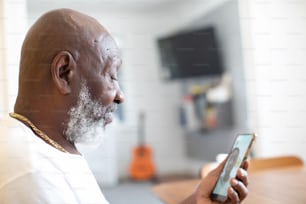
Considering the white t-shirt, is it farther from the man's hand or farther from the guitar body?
the guitar body

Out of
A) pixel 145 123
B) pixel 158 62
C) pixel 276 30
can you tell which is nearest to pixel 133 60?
pixel 158 62

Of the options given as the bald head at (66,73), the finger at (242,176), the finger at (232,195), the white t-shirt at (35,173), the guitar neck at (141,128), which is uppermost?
the bald head at (66,73)

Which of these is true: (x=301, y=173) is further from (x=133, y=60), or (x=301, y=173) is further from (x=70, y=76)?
(x=133, y=60)

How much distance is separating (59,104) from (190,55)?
2374mm

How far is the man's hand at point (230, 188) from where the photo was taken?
0.52 metres

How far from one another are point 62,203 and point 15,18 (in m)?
0.25

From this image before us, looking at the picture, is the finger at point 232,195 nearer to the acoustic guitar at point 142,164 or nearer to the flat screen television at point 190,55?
the flat screen television at point 190,55

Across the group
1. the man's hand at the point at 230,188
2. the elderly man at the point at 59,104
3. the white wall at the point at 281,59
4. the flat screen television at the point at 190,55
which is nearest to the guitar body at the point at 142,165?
the flat screen television at the point at 190,55

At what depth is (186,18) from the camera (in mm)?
2781

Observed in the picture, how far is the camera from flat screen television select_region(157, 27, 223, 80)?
260 centimetres

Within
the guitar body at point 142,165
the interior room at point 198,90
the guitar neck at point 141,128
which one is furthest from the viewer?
the guitar neck at point 141,128

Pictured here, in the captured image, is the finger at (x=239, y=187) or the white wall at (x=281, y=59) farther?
the white wall at (x=281, y=59)

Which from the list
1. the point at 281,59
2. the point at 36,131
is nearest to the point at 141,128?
the point at 281,59

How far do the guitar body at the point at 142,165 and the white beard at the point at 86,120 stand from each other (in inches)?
98.7
